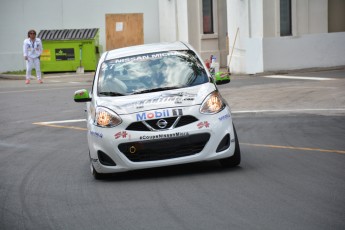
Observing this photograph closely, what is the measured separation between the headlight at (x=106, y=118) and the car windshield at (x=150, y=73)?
1.90 ft

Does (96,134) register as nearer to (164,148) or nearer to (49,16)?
(164,148)

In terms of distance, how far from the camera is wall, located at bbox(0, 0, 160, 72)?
4078 cm

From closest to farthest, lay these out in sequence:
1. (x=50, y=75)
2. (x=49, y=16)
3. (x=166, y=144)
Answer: (x=166, y=144) → (x=50, y=75) → (x=49, y=16)

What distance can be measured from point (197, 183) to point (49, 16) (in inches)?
1292

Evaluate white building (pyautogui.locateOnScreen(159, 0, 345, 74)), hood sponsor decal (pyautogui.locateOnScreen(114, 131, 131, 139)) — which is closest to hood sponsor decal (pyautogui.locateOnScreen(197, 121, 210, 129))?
hood sponsor decal (pyautogui.locateOnScreen(114, 131, 131, 139))

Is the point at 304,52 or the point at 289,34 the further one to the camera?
the point at 289,34

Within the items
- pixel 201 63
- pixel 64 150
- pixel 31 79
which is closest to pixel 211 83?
pixel 201 63

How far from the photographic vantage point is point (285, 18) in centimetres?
2897

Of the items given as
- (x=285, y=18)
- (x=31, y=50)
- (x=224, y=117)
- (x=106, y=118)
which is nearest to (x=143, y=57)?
(x=106, y=118)

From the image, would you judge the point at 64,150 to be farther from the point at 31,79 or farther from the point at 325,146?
the point at 31,79

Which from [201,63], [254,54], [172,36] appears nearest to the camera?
[201,63]

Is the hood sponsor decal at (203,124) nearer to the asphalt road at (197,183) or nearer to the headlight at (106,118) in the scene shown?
the asphalt road at (197,183)

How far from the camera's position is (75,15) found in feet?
137

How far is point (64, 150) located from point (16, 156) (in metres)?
0.77
